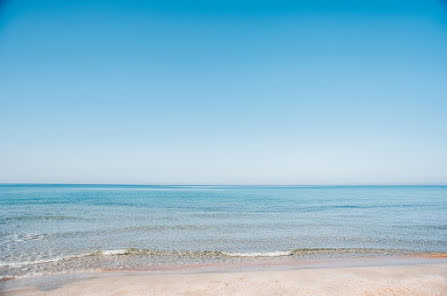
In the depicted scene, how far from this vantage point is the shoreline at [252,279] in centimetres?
866

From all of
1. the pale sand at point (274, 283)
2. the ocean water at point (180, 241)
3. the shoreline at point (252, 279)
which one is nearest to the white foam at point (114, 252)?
the ocean water at point (180, 241)

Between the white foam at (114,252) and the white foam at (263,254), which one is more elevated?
the white foam at (114,252)

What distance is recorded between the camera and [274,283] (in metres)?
9.27

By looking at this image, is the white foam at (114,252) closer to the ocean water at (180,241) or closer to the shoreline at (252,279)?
the ocean water at (180,241)

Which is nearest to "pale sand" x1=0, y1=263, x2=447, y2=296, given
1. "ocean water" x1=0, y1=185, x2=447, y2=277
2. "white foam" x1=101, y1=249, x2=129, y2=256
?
"ocean water" x1=0, y1=185, x2=447, y2=277

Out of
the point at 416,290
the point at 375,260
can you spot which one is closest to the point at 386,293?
the point at 416,290

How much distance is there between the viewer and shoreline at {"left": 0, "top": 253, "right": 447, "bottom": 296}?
866 centimetres

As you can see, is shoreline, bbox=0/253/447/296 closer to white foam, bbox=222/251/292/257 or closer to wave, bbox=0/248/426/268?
white foam, bbox=222/251/292/257

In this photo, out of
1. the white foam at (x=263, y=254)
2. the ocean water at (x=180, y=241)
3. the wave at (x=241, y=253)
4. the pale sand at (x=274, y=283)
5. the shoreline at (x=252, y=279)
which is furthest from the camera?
the white foam at (x=263, y=254)

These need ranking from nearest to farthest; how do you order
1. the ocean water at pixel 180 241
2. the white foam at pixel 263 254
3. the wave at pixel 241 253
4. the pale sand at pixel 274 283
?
the pale sand at pixel 274 283 < the ocean water at pixel 180 241 < the wave at pixel 241 253 < the white foam at pixel 263 254

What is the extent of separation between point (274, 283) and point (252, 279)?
863 mm

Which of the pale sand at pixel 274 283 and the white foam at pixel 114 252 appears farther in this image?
the white foam at pixel 114 252

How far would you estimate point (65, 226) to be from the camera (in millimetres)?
20156

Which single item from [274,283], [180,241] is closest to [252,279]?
[274,283]
